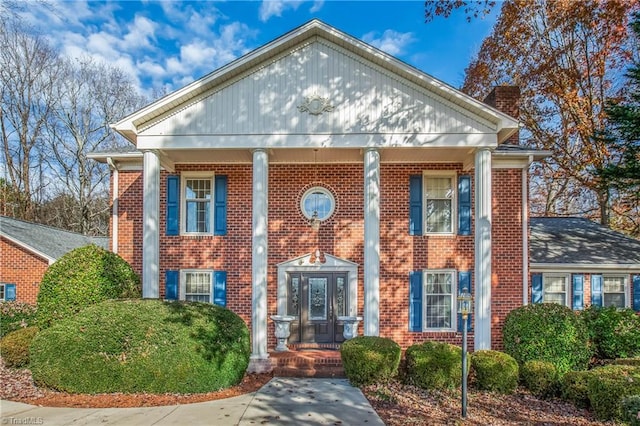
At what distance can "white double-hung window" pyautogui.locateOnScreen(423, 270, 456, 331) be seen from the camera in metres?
11.5

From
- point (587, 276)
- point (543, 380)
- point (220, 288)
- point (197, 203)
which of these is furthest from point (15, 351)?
point (587, 276)

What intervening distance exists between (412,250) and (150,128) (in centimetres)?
784

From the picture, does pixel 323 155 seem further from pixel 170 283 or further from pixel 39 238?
pixel 39 238

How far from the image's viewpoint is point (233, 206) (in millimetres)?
11836

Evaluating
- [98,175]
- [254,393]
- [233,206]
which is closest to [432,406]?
[254,393]

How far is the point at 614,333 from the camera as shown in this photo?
10.3 m

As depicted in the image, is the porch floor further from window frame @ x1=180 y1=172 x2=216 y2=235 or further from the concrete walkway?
window frame @ x1=180 y1=172 x2=216 y2=235

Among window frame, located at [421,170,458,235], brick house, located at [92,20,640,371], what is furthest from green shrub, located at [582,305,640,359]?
window frame, located at [421,170,458,235]

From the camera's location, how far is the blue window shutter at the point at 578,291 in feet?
42.2

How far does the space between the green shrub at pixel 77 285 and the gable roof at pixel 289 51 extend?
3361 millimetres

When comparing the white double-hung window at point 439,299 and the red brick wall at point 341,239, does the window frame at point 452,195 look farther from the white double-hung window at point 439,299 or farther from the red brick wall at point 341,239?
the white double-hung window at point 439,299

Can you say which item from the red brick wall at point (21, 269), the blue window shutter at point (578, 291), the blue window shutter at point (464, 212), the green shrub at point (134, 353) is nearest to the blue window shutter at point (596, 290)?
the blue window shutter at point (578, 291)

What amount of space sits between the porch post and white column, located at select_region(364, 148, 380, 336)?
2534mm

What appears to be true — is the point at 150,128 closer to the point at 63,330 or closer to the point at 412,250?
the point at 63,330
